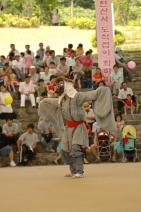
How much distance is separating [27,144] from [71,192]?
25.3 ft

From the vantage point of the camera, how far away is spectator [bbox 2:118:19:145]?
60.9ft

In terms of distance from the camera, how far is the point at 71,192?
10.6 metres

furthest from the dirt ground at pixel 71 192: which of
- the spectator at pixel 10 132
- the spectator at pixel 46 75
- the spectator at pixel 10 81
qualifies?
the spectator at pixel 46 75

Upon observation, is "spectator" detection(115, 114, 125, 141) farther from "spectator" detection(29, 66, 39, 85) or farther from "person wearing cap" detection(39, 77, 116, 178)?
"person wearing cap" detection(39, 77, 116, 178)

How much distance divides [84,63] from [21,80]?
203 cm

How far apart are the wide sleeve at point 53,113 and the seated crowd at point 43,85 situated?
447 cm

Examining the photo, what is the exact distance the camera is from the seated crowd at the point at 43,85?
18.5 metres

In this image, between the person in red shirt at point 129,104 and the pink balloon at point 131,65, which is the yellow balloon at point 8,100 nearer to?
the person in red shirt at point 129,104

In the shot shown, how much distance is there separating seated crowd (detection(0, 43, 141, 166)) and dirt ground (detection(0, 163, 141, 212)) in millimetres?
3581

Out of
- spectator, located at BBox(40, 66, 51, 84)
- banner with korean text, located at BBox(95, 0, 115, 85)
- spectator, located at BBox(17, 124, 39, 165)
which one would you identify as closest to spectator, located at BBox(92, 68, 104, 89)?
banner with korean text, located at BBox(95, 0, 115, 85)

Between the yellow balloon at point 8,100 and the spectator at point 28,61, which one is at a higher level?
the spectator at point 28,61

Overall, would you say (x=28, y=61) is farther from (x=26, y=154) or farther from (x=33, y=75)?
(x=26, y=154)

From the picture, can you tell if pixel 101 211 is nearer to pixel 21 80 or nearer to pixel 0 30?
pixel 21 80

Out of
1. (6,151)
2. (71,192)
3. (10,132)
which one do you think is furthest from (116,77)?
(71,192)
